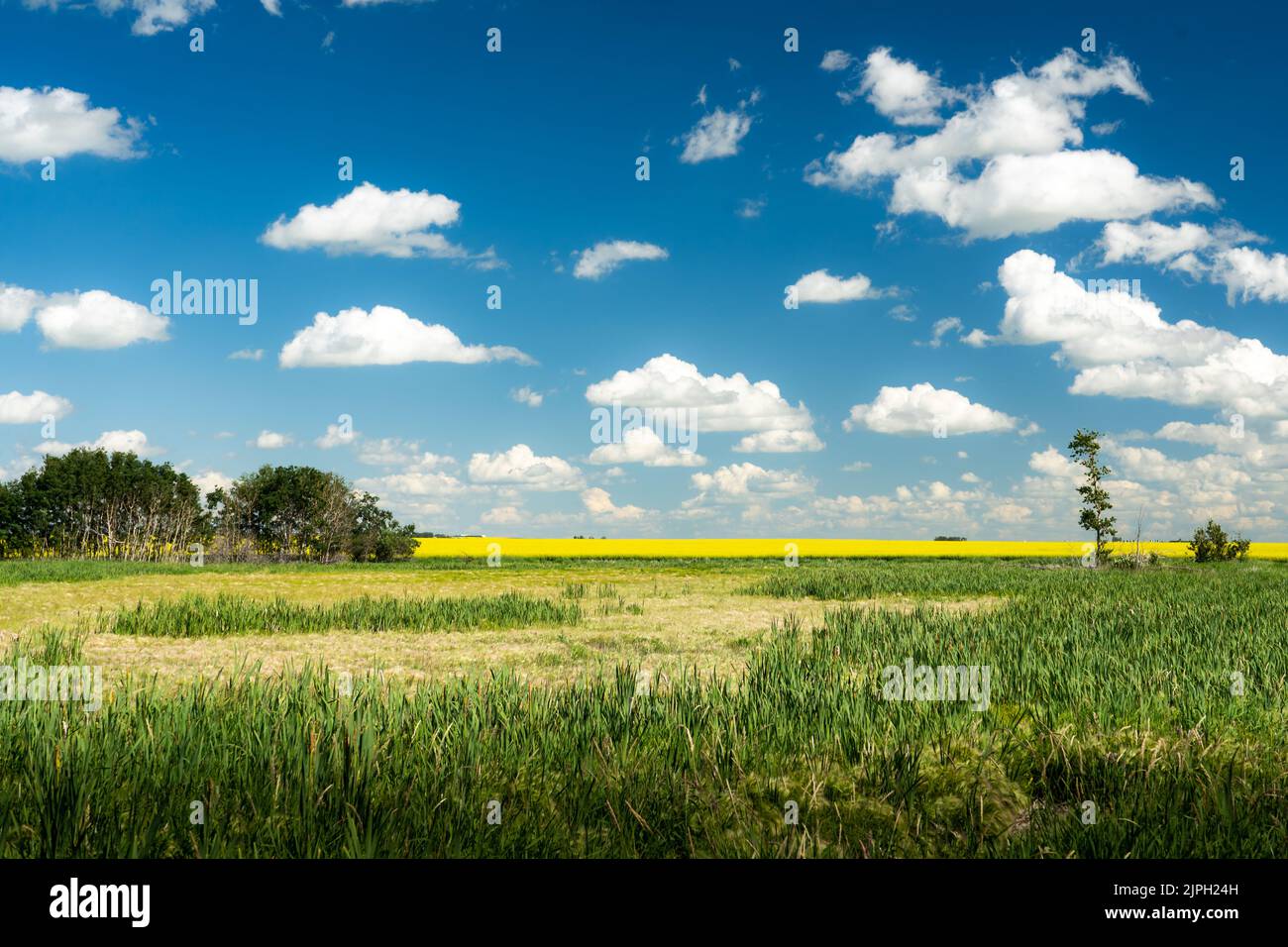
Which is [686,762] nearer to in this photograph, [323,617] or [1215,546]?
[323,617]

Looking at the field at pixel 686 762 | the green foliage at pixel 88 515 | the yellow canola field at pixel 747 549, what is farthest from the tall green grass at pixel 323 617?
the green foliage at pixel 88 515

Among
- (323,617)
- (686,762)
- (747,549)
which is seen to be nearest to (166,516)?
(747,549)

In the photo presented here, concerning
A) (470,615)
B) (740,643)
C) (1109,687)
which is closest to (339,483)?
(470,615)

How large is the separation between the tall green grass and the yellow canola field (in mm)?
45516

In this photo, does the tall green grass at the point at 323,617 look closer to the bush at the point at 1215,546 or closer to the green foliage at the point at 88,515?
the bush at the point at 1215,546

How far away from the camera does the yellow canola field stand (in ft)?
214

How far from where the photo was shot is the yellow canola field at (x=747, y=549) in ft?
214

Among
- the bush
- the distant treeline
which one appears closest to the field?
the bush

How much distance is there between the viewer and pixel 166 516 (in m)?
74.9

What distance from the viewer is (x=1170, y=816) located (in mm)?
4555

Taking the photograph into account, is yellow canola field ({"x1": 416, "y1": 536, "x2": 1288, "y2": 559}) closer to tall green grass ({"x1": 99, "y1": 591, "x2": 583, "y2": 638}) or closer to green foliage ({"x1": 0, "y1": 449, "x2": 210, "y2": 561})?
green foliage ({"x1": 0, "y1": 449, "x2": 210, "y2": 561})
